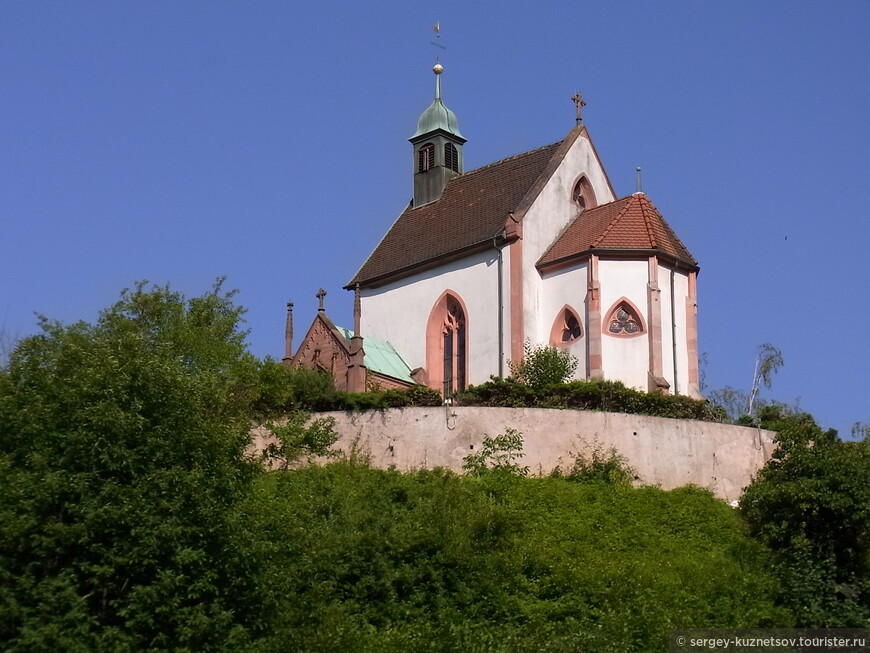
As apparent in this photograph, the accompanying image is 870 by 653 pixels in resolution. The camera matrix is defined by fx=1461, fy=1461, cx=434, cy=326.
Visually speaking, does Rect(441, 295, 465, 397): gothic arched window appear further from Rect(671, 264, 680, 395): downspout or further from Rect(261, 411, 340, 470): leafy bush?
Rect(261, 411, 340, 470): leafy bush

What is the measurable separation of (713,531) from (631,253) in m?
12.2

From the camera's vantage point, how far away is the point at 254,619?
2756cm

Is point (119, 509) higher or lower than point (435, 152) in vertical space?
lower

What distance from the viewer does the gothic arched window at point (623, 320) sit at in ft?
149

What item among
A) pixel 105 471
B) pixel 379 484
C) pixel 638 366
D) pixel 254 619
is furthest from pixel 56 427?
pixel 638 366

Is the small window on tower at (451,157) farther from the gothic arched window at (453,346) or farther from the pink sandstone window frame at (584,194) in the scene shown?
the gothic arched window at (453,346)

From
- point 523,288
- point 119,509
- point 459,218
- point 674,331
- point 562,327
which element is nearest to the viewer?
point 119,509

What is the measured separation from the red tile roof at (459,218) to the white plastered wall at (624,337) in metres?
4.37

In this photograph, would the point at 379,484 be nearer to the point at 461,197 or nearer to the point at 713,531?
the point at 713,531

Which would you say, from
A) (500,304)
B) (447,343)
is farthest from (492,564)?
(447,343)

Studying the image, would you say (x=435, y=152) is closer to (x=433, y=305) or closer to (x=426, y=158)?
(x=426, y=158)

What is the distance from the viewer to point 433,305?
5050cm

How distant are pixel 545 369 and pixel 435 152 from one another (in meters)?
15.5

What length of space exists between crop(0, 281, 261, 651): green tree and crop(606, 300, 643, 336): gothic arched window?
18.1 metres
